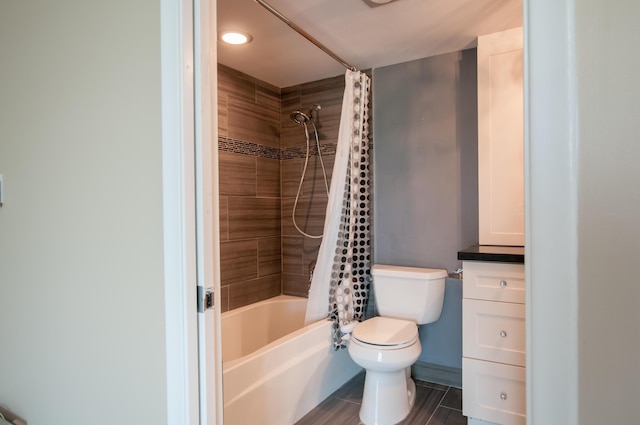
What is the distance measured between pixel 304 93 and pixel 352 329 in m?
1.86

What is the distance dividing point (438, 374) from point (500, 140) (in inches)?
62.2

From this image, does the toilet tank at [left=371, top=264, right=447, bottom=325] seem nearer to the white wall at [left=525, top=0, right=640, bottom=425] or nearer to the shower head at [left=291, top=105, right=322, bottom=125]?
the shower head at [left=291, top=105, right=322, bottom=125]

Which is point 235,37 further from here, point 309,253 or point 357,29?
point 309,253

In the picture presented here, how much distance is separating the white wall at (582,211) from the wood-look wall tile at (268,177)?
246 centimetres

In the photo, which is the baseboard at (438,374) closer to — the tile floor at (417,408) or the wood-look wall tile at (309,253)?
the tile floor at (417,408)

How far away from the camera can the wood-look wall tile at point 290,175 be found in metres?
3.02

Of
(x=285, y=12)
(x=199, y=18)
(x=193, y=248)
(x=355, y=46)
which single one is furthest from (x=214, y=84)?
(x=355, y=46)

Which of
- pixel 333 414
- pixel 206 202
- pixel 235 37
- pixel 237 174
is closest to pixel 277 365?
pixel 333 414

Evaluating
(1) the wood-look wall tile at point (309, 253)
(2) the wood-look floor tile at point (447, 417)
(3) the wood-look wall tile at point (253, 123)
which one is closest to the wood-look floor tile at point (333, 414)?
(2) the wood-look floor tile at point (447, 417)

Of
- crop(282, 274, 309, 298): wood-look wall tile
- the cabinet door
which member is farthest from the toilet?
crop(282, 274, 309, 298): wood-look wall tile

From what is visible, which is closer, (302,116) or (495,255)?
(495,255)

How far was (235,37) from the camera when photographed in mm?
2180

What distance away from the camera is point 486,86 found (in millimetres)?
2176

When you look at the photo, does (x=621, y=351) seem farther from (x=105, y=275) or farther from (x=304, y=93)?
(x=304, y=93)
